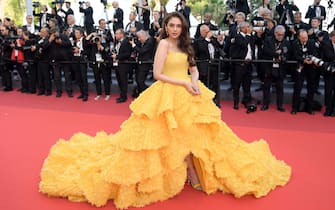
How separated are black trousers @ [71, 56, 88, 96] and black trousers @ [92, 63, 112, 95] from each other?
0.22 meters

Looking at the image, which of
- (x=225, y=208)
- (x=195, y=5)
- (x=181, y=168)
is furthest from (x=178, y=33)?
(x=195, y=5)

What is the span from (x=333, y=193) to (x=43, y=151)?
3109 mm

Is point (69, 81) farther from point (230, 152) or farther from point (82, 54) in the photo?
point (230, 152)

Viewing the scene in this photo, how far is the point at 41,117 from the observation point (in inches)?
247

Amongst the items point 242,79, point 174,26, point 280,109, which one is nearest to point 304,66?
point 280,109

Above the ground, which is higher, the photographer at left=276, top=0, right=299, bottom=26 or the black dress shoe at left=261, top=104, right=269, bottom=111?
the photographer at left=276, top=0, right=299, bottom=26

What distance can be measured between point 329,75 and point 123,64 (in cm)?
364

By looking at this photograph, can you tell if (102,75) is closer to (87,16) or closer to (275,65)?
(275,65)

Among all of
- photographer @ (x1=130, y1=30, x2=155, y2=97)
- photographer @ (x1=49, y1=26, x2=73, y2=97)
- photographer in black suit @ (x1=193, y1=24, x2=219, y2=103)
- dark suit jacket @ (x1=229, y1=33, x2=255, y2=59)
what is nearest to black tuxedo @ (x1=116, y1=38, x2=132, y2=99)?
photographer @ (x1=130, y1=30, x2=155, y2=97)

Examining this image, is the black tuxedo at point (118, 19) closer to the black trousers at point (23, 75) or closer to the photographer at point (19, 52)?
the photographer at point (19, 52)

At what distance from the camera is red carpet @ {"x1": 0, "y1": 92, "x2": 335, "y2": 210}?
3.20 m

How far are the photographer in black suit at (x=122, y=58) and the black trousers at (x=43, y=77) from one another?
5.37 feet

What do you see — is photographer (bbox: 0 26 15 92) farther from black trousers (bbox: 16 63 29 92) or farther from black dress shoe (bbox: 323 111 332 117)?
black dress shoe (bbox: 323 111 332 117)

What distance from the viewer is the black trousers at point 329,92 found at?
6.24 metres
